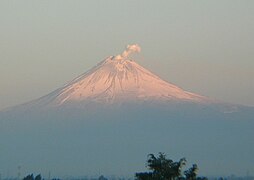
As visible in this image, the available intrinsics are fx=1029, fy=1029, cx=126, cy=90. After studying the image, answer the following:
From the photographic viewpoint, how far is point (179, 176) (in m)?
39.4

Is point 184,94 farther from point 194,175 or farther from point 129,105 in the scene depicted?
point 194,175

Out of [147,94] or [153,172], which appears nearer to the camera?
[153,172]

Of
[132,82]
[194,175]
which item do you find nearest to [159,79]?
[132,82]

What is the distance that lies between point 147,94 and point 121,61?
6469 mm

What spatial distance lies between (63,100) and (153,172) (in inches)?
4882

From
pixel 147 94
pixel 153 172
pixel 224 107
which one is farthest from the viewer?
pixel 224 107

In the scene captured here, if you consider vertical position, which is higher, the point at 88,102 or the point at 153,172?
the point at 88,102

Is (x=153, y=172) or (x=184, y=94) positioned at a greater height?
(x=184, y=94)

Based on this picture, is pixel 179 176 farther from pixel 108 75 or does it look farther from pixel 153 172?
pixel 108 75

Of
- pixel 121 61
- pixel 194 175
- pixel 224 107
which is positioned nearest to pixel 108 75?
pixel 121 61

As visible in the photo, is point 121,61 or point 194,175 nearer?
point 194,175

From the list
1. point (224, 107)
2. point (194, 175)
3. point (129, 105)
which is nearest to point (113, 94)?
point (129, 105)

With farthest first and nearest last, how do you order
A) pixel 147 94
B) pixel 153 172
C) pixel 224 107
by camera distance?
pixel 224 107
pixel 147 94
pixel 153 172

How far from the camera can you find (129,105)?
536 ft
